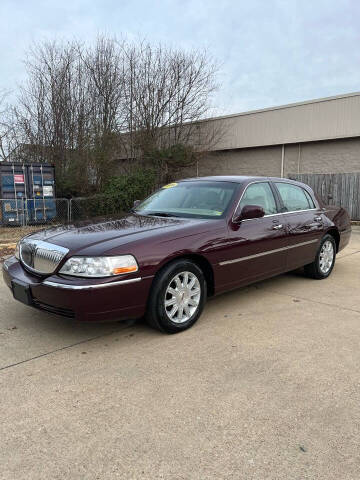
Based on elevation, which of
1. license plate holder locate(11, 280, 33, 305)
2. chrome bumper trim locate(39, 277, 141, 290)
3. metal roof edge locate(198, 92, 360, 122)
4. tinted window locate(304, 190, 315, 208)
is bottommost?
license plate holder locate(11, 280, 33, 305)

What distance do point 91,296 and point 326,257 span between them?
413cm

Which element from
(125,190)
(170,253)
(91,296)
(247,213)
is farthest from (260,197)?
(125,190)

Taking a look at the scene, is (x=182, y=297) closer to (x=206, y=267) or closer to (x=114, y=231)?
(x=206, y=267)

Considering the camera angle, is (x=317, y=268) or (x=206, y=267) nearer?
(x=206, y=267)

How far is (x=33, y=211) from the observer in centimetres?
1312

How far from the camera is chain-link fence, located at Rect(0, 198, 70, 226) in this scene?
12581 millimetres

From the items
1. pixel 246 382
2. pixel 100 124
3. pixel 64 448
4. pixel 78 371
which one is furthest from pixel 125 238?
pixel 100 124

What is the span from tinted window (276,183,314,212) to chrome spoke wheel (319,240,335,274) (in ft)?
2.22

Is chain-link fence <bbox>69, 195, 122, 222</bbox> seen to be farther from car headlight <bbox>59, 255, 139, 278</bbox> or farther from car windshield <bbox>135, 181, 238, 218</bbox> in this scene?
car headlight <bbox>59, 255, 139, 278</bbox>

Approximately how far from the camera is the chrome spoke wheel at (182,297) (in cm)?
382

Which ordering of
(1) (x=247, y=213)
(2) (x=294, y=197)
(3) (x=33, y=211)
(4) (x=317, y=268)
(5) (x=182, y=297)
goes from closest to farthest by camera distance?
(5) (x=182, y=297) → (1) (x=247, y=213) → (2) (x=294, y=197) → (4) (x=317, y=268) → (3) (x=33, y=211)

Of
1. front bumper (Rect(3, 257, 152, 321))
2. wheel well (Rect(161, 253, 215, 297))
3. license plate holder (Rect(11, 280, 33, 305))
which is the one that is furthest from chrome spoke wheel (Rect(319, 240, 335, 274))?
license plate holder (Rect(11, 280, 33, 305))

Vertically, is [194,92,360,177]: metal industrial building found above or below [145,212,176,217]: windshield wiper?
above

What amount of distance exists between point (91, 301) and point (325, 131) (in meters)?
15.4
